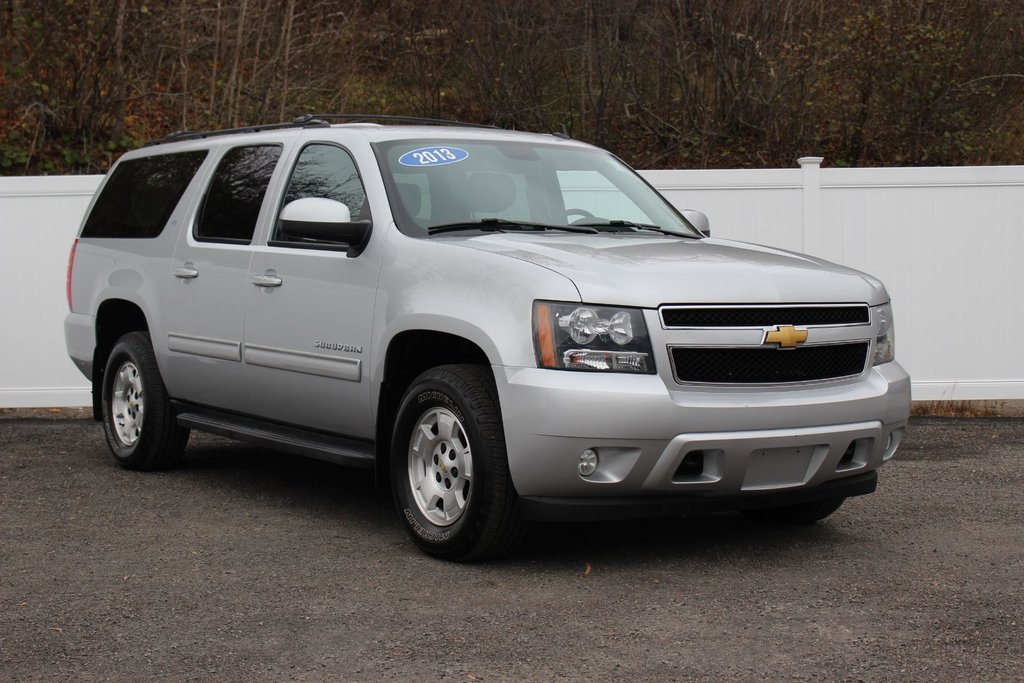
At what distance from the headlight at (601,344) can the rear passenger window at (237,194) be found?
8.04 feet

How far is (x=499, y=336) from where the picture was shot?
17.6 feet

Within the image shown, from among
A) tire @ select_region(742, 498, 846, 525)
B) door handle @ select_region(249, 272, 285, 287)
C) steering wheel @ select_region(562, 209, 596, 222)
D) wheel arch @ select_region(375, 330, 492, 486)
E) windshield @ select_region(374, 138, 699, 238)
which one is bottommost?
tire @ select_region(742, 498, 846, 525)

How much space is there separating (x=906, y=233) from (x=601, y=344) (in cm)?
618

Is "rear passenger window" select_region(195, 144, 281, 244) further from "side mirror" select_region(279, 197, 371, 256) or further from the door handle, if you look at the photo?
"side mirror" select_region(279, 197, 371, 256)

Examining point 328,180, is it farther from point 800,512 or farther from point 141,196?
point 800,512

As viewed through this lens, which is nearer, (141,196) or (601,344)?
(601,344)

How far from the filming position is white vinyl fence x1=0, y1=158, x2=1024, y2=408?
10.6 m

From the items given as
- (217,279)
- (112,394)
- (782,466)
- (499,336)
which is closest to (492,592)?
(499,336)

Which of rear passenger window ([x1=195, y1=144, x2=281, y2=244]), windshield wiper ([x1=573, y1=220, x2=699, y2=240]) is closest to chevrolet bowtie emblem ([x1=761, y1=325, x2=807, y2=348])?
windshield wiper ([x1=573, y1=220, x2=699, y2=240])

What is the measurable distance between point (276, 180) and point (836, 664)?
13.1 ft

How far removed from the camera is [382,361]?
6.01 meters

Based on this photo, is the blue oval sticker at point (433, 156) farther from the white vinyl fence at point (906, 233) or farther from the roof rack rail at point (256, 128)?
the white vinyl fence at point (906, 233)

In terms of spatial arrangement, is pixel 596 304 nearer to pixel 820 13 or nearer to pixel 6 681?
pixel 6 681

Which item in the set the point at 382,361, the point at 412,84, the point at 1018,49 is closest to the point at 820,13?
the point at 1018,49
